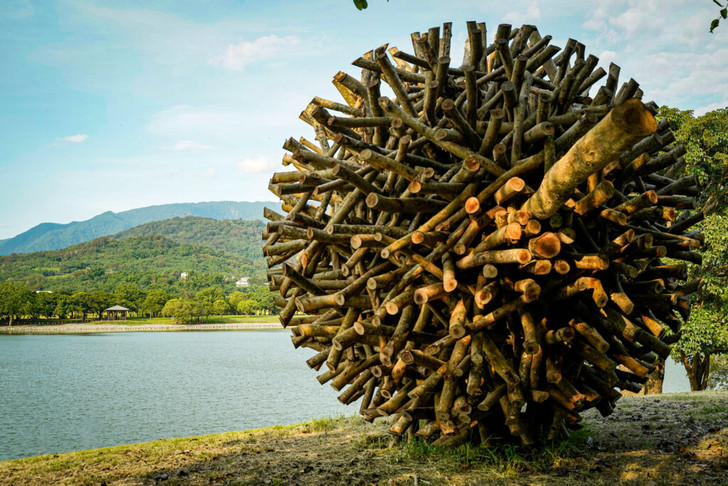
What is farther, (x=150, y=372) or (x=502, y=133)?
(x=150, y=372)

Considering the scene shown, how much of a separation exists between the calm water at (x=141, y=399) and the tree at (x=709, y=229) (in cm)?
1199

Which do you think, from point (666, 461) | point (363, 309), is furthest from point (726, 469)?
point (363, 309)

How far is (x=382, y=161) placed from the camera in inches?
216

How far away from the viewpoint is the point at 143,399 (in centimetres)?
2566

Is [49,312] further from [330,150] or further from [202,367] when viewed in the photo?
[330,150]

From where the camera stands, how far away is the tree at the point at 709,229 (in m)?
14.2

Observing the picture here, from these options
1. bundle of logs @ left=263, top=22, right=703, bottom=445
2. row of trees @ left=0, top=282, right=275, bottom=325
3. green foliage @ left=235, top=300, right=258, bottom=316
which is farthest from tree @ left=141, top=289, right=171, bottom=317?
bundle of logs @ left=263, top=22, right=703, bottom=445

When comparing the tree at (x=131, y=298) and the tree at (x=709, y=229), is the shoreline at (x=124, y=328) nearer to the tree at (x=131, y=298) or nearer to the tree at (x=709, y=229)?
the tree at (x=131, y=298)

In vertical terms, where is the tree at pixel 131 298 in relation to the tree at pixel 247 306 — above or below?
above

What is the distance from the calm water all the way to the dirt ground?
10.1 meters

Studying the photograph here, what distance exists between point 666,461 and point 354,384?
3832mm

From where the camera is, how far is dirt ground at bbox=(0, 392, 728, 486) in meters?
5.53

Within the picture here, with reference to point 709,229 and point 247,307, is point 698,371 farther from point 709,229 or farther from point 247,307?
point 247,307

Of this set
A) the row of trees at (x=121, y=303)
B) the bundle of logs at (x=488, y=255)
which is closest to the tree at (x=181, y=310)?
the row of trees at (x=121, y=303)
